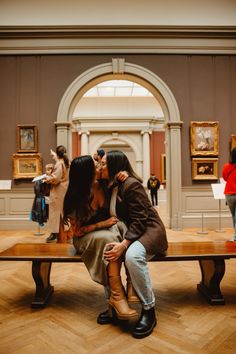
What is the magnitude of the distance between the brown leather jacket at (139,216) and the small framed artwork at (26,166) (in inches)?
200

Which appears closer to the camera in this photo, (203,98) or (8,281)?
(8,281)

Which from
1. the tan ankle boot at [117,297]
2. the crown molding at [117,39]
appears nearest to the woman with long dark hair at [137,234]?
the tan ankle boot at [117,297]

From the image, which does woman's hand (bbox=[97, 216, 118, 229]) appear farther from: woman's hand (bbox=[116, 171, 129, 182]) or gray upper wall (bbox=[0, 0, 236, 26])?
gray upper wall (bbox=[0, 0, 236, 26])

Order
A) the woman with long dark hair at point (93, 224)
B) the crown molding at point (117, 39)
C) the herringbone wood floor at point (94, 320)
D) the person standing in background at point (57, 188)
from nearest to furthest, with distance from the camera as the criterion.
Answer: the herringbone wood floor at point (94, 320)
the woman with long dark hair at point (93, 224)
the person standing in background at point (57, 188)
the crown molding at point (117, 39)

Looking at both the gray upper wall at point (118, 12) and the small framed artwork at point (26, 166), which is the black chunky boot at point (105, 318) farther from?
the gray upper wall at point (118, 12)

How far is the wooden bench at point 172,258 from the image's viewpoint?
2.38 meters

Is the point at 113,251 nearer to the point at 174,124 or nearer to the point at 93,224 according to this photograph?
the point at 93,224

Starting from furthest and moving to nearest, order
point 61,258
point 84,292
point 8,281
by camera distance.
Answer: point 8,281, point 84,292, point 61,258

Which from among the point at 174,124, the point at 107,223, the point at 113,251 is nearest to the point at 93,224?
the point at 107,223

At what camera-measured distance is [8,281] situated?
322 cm

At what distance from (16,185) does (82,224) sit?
5.26m

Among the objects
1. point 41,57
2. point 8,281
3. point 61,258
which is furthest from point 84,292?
point 41,57

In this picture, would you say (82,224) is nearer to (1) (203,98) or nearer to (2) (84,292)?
(2) (84,292)

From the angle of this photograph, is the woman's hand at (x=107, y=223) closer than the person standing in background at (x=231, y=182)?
Yes
